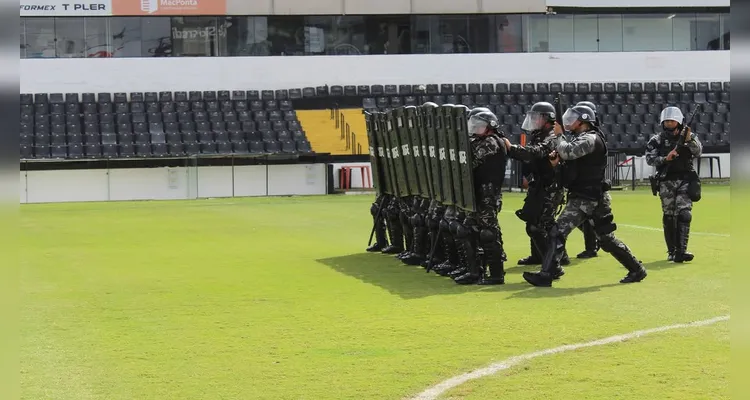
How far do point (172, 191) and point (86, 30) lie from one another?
11.3m

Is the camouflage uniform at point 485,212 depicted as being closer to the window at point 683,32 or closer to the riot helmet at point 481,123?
the riot helmet at point 481,123

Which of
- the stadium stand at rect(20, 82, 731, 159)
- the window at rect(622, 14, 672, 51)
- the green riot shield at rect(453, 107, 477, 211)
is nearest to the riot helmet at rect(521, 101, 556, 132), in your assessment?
the green riot shield at rect(453, 107, 477, 211)

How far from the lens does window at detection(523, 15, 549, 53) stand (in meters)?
47.1

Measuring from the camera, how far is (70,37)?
44.0 metres

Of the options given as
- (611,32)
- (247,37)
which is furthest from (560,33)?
(247,37)

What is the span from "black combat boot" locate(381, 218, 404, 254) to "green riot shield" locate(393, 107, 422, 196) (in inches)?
43.4

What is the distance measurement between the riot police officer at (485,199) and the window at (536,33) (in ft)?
117

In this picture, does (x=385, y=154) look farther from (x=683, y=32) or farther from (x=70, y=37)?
(x=683, y=32)

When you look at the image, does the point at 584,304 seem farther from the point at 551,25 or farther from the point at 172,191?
the point at 551,25

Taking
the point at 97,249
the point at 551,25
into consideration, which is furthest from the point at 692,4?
the point at 97,249

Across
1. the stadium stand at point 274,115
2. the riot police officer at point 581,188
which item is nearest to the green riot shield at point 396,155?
the riot police officer at point 581,188

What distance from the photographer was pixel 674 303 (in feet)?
34.3

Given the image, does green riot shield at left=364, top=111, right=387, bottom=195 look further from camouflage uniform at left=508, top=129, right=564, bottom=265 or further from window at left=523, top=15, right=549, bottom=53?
window at left=523, top=15, right=549, bottom=53

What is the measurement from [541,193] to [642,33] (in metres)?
37.1
